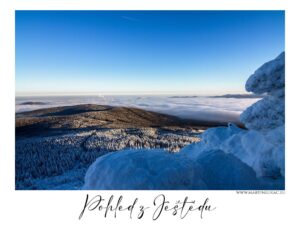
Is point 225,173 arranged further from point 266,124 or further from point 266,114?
point 266,114

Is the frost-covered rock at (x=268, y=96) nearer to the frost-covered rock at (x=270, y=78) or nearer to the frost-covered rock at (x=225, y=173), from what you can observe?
the frost-covered rock at (x=270, y=78)

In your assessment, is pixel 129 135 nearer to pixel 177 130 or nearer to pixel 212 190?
pixel 177 130

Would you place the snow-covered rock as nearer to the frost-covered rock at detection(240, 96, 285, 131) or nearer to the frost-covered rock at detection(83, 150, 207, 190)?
the frost-covered rock at detection(240, 96, 285, 131)

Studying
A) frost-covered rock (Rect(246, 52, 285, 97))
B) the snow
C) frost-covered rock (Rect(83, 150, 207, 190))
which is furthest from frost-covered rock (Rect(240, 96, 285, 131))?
frost-covered rock (Rect(83, 150, 207, 190))
